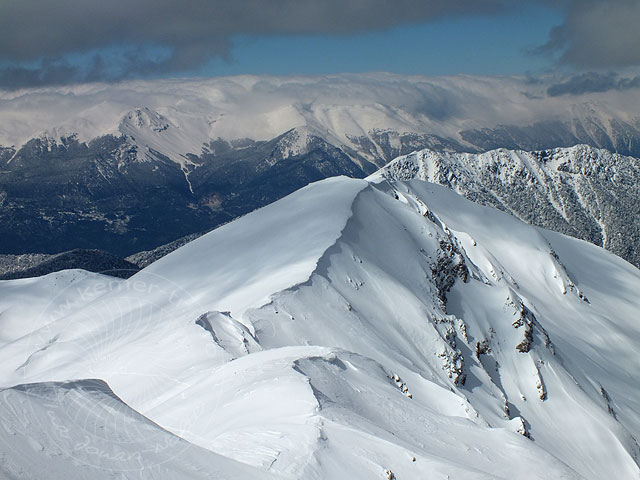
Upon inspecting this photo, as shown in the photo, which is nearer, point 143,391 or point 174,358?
point 143,391

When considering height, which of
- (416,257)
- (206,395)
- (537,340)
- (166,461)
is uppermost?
(166,461)

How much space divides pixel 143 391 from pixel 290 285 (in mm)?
26334

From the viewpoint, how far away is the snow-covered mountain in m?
23.0

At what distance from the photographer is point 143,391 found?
Answer: 4809 cm

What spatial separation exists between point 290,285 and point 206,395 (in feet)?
107

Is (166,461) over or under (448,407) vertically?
over

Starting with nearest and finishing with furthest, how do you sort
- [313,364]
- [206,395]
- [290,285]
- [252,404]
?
[252,404] → [206,395] → [313,364] → [290,285]

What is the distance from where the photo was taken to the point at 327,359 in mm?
44531

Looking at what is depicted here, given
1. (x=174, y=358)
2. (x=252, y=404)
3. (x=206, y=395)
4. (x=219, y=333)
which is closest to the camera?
(x=252, y=404)

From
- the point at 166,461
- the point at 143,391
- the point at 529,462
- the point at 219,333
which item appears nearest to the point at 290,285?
the point at 219,333

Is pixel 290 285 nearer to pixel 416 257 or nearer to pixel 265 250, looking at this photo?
pixel 265 250

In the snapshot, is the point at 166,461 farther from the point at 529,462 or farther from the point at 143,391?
the point at 143,391

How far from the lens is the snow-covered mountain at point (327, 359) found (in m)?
23.0

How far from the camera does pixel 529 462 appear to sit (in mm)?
35531
